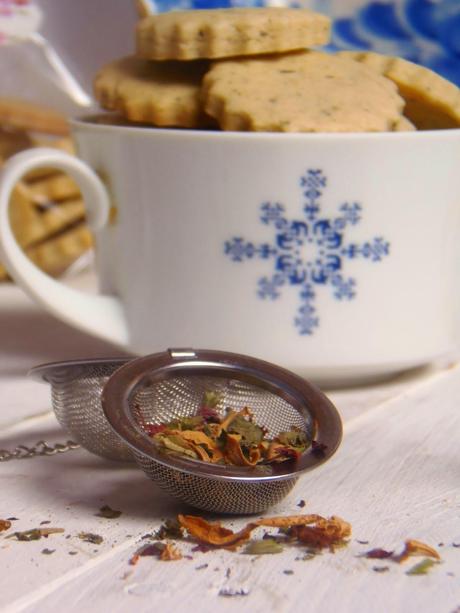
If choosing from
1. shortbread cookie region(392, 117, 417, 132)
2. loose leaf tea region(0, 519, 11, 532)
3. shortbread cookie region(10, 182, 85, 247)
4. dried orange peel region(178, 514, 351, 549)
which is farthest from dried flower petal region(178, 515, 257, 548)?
shortbread cookie region(10, 182, 85, 247)

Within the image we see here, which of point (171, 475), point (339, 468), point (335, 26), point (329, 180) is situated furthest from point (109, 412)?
point (335, 26)

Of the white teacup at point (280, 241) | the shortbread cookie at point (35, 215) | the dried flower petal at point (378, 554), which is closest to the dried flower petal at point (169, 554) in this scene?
→ the dried flower petal at point (378, 554)

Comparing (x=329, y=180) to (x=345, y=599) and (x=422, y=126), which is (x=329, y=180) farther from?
(x=345, y=599)

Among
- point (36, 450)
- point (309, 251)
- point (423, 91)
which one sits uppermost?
point (423, 91)

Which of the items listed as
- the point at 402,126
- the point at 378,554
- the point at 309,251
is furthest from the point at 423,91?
the point at 378,554

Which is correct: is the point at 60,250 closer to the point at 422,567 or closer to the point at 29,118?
the point at 29,118

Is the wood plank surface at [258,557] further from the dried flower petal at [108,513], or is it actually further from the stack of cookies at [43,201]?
the stack of cookies at [43,201]
